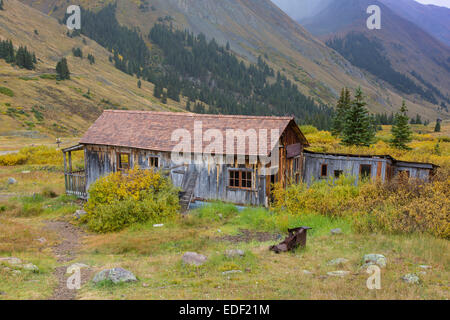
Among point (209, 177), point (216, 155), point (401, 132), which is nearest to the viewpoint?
point (216, 155)

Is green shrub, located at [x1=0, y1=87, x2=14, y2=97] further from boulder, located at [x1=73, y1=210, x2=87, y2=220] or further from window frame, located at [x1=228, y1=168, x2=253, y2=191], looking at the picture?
window frame, located at [x1=228, y1=168, x2=253, y2=191]

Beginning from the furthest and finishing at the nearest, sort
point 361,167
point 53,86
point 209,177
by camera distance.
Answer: point 53,86, point 361,167, point 209,177

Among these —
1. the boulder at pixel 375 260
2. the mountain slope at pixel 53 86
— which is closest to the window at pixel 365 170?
the boulder at pixel 375 260

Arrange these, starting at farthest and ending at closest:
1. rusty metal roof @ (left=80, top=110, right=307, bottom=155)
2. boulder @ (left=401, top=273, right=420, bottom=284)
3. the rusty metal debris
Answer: rusty metal roof @ (left=80, top=110, right=307, bottom=155) → the rusty metal debris → boulder @ (left=401, top=273, right=420, bottom=284)

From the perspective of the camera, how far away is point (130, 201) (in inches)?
613

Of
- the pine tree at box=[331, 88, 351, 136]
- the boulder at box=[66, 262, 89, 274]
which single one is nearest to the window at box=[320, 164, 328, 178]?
the boulder at box=[66, 262, 89, 274]

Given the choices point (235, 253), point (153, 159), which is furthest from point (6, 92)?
point (235, 253)

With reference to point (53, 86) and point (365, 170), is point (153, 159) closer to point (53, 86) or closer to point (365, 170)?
point (365, 170)

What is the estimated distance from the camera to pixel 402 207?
12.9 meters

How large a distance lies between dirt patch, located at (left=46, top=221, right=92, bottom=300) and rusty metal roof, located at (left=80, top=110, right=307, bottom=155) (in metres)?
5.42

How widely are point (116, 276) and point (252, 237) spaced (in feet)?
20.7

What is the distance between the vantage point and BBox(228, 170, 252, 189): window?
1712cm

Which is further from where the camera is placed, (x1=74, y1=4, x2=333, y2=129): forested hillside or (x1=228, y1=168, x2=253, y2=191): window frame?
(x1=74, y1=4, x2=333, y2=129): forested hillside
